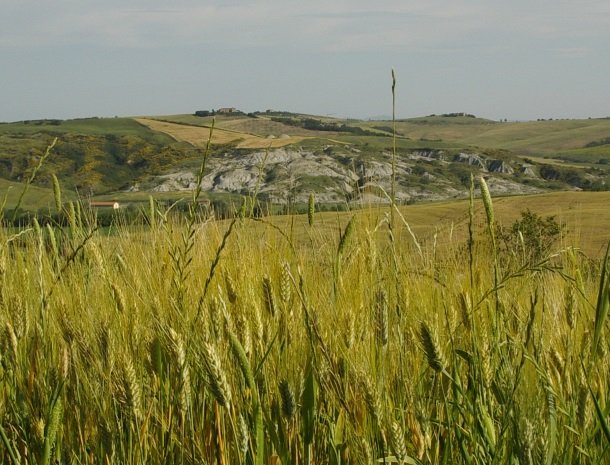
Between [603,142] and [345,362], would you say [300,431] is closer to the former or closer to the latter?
[345,362]

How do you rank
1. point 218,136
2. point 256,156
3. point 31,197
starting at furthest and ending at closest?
point 218,136 < point 256,156 < point 31,197

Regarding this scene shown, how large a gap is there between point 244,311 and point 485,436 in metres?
0.66

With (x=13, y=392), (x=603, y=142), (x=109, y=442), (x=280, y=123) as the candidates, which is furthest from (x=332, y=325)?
(x=603, y=142)

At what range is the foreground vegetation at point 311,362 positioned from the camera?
1.57 meters

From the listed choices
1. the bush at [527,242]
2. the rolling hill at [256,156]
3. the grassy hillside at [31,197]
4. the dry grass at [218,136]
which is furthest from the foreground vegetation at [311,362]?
the dry grass at [218,136]

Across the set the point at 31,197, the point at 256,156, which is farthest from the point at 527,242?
the point at 256,156

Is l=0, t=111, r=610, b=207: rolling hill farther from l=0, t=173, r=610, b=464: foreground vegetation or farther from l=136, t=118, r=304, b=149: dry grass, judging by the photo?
l=0, t=173, r=610, b=464: foreground vegetation

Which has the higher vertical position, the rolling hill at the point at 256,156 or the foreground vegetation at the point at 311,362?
the foreground vegetation at the point at 311,362

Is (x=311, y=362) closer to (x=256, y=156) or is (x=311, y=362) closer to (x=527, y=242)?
(x=527, y=242)

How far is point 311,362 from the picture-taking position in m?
1.78

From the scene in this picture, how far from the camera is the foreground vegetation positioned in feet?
5.14

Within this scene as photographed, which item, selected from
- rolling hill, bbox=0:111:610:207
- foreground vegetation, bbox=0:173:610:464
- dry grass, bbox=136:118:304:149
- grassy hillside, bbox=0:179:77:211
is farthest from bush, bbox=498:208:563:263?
dry grass, bbox=136:118:304:149

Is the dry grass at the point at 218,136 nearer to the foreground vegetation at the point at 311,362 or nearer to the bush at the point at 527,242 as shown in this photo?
the bush at the point at 527,242

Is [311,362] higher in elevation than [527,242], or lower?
higher
